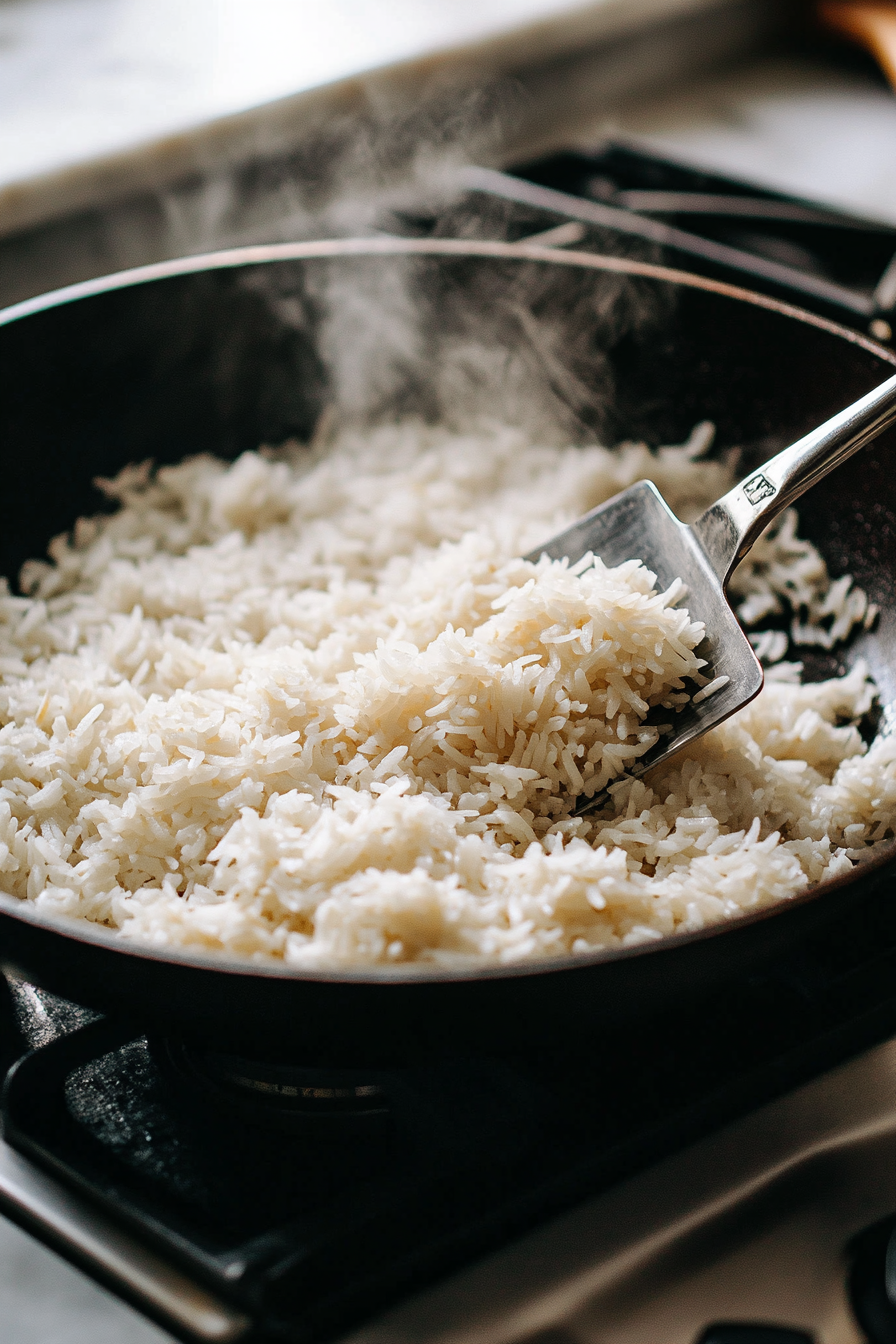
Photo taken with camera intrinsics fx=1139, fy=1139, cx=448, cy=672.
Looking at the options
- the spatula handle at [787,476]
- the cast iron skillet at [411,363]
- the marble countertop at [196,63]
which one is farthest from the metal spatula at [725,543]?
the marble countertop at [196,63]

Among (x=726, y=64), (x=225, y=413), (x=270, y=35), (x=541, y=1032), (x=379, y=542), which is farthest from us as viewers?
(x=726, y=64)

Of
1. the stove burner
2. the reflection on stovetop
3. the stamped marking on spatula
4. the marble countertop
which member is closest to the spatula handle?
the stamped marking on spatula

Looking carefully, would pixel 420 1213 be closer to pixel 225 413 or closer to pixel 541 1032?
pixel 541 1032

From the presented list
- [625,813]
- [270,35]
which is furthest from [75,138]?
[625,813]

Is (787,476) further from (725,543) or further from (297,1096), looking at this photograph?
(297,1096)

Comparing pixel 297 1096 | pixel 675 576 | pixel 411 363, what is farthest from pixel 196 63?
pixel 297 1096

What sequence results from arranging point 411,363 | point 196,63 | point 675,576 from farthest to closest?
point 196,63
point 411,363
point 675,576

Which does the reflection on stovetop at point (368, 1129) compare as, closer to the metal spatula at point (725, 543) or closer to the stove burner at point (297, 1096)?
the stove burner at point (297, 1096)
